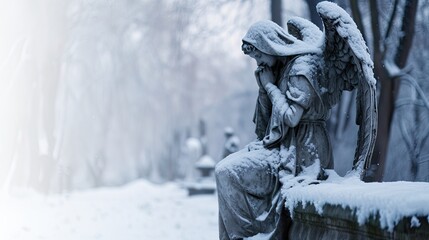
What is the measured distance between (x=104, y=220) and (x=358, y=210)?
31.0 ft

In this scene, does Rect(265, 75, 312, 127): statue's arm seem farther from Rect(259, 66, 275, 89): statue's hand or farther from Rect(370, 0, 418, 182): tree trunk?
Rect(370, 0, 418, 182): tree trunk

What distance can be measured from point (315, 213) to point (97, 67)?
28039mm

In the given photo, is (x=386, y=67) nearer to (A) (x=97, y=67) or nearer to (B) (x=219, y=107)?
(A) (x=97, y=67)

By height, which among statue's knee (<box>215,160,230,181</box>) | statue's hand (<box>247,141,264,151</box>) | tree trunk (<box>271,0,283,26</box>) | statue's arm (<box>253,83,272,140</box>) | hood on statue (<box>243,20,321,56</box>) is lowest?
statue's knee (<box>215,160,230,181</box>)

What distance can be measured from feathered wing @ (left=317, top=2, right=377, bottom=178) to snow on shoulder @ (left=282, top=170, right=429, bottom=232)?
0.37 meters

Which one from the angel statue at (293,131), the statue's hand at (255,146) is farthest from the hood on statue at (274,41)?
the statue's hand at (255,146)

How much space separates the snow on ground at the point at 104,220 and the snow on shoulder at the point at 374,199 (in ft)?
16.3

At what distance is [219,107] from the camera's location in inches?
1421

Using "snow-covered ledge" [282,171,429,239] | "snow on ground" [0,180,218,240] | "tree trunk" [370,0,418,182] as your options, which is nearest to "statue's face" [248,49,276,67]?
→ "snow-covered ledge" [282,171,429,239]

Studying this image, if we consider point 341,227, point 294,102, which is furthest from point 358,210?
point 294,102

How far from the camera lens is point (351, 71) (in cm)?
469

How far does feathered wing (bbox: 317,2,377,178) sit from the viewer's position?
14.5ft

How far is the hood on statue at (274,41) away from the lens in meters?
4.83

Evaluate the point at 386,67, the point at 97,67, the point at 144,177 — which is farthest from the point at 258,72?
the point at 144,177
